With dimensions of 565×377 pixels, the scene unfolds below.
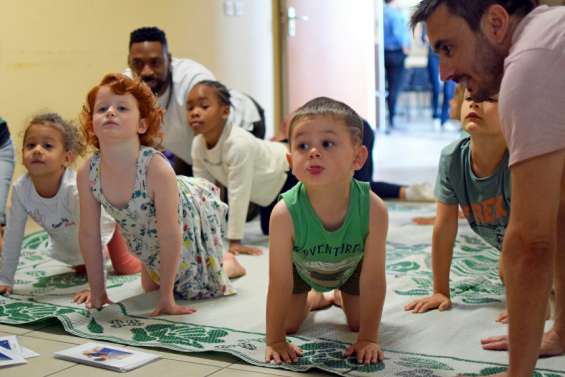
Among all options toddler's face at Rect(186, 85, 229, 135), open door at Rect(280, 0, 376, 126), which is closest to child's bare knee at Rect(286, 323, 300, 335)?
toddler's face at Rect(186, 85, 229, 135)

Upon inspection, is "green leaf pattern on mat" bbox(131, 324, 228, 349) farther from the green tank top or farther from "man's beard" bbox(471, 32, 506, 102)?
"man's beard" bbox(471, 32, 506, 102)

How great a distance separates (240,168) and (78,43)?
146 cm

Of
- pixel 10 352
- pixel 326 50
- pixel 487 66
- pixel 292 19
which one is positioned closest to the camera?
pixel 487 66

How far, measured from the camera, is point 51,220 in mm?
3193

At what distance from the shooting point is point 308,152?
220 cm

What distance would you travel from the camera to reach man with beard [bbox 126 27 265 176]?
412cm

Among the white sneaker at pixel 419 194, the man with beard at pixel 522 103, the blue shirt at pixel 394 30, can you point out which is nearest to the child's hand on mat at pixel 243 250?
the white sneaker at pixel 419 194

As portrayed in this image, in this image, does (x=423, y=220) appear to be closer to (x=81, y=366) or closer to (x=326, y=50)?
(x=81, y=366)

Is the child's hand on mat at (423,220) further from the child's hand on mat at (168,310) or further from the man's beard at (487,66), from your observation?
the man's beard at (487,66)

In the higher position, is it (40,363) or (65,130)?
(65,130)

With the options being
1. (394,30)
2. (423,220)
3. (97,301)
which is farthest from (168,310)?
(394,30)

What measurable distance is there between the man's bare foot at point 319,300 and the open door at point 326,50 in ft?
12.8

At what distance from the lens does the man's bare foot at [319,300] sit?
8.85 feet

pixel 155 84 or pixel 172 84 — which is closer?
pixel 155 84
